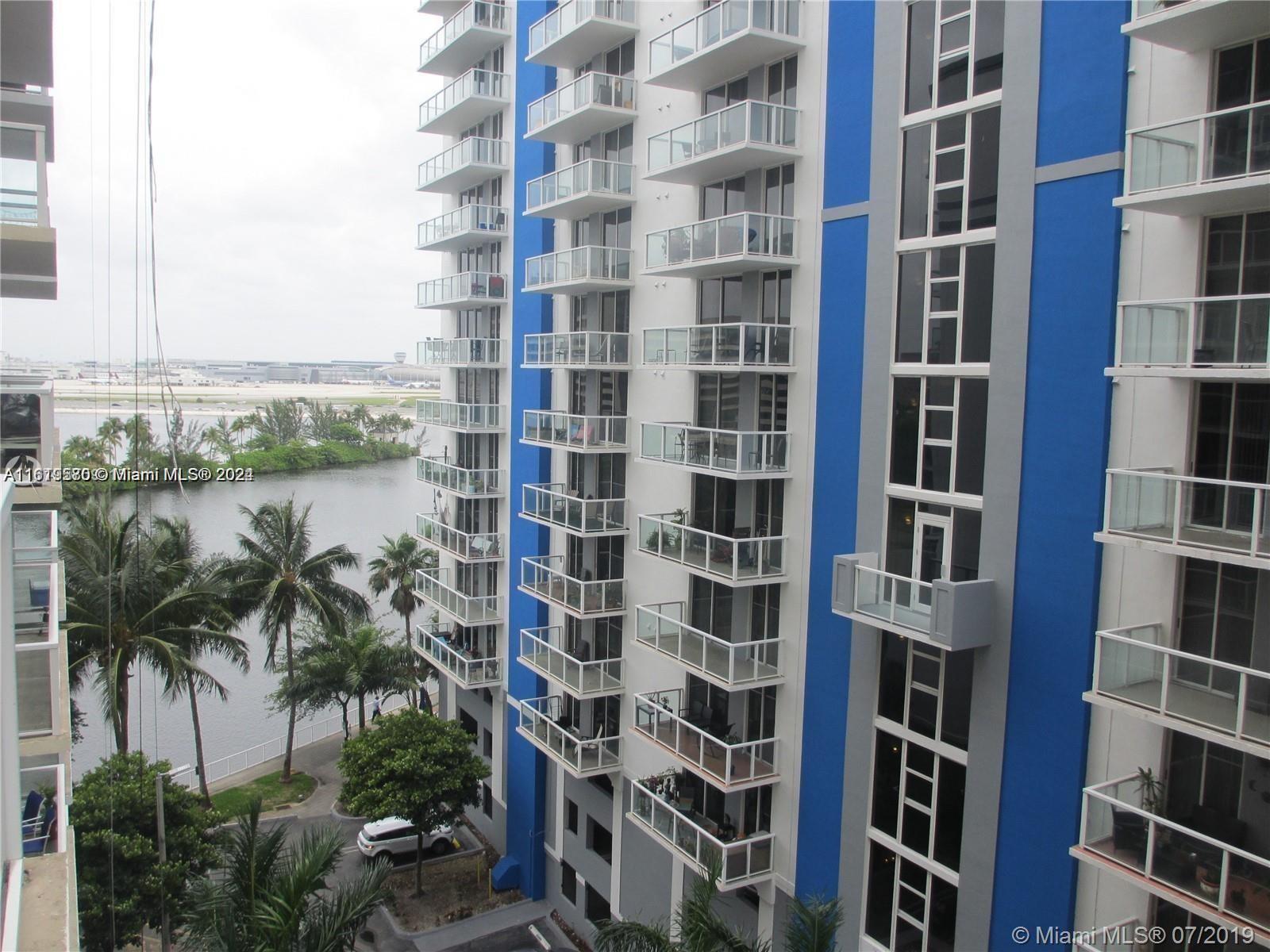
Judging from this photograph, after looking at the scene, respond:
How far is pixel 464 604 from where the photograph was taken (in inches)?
969

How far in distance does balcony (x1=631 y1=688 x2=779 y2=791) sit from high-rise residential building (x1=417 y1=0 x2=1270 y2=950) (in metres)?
0.07

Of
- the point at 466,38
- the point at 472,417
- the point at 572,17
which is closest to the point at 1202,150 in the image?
the point at 572,17

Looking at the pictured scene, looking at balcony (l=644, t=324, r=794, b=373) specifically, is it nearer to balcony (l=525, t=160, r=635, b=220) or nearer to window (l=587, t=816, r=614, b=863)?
balcony (l=525, t=160, r=635, b=220)

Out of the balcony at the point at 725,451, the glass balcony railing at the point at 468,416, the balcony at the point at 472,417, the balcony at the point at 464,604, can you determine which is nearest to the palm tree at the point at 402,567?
the balcony at the point at 464,604

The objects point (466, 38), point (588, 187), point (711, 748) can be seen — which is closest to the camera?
point (711, 748)

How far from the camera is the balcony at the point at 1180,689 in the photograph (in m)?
8.52

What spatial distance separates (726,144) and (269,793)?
892 inches

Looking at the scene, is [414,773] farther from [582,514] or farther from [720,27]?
[720,27]

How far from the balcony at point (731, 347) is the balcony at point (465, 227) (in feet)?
30.7

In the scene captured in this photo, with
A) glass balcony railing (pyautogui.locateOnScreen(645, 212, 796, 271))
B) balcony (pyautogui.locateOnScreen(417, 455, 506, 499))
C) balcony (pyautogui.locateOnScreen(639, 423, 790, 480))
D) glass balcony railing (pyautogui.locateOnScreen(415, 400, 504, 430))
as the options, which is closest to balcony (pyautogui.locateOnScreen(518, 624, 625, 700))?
balcony (pyautogui.locateOnScreen(417, 455, 506, 499))

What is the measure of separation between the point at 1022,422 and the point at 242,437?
31.0 meters

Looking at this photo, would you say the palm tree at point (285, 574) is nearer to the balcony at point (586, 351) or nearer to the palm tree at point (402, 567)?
the palm tree at point (402, 567)

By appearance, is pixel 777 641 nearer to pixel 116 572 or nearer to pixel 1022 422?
pixel 1022 422

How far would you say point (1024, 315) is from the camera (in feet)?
35.2
